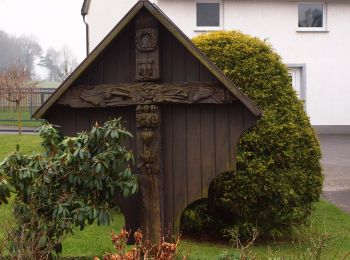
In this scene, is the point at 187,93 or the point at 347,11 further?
the point at 347,11

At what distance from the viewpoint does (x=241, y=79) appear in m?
7.01

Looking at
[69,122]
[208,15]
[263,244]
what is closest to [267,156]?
[263,244]

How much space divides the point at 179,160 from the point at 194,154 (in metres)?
0.15

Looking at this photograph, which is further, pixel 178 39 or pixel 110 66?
pixel 110 66

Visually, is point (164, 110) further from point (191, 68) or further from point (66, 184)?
point (66, 184)

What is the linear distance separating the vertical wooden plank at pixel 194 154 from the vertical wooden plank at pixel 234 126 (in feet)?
0.95

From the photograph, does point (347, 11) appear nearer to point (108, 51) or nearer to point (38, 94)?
point (38, 94)

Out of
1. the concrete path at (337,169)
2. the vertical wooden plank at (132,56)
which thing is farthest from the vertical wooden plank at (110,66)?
the concrete path at (337,169)

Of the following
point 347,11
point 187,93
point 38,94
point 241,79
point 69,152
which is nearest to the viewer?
point 69,152

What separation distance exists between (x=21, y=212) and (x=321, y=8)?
61.3 feet

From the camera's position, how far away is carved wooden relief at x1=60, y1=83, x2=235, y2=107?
472cm

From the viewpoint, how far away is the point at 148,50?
15.9ft

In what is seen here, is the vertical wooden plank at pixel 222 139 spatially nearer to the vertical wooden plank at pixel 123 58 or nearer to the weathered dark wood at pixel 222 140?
the weathered dark wood at pixel 222 140

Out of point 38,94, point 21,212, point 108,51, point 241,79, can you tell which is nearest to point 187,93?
point 108,51
